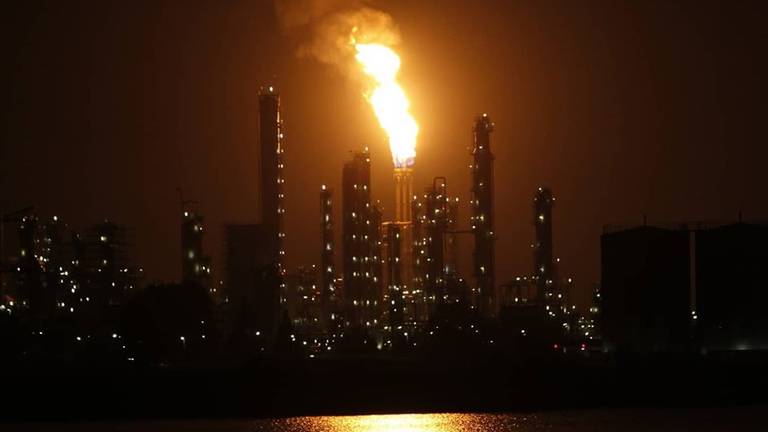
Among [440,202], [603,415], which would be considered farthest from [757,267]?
[440,202]

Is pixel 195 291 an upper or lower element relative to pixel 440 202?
lower

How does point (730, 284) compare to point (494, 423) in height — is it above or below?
above

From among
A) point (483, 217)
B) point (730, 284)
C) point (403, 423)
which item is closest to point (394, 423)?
point (403, 423)

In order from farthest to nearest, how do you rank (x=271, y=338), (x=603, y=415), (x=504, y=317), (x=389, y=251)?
(x=389, y=251)
(x=271, y=338)
(x=504, y=317)
(x=603, y=415)

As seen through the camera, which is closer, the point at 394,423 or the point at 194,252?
the point at 394,423

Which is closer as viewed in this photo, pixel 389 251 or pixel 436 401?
pixel 436 401

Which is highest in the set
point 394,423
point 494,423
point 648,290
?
point 648,290

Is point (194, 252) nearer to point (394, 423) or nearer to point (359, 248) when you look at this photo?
point (359, 248)

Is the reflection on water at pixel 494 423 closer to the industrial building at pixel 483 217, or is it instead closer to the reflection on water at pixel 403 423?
the reflection on water at pixel 403 423

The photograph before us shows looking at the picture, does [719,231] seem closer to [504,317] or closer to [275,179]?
[504,317]
